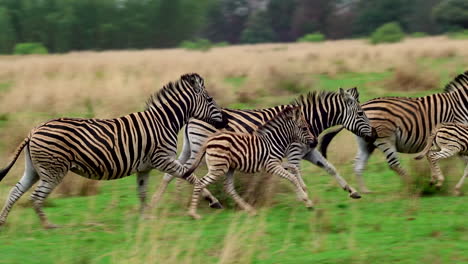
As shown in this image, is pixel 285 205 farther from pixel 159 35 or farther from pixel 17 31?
pixel 159 35

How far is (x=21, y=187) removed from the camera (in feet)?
27.3

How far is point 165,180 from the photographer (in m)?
9.35

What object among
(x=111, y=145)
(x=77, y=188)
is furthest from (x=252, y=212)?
(x=77, y=188)

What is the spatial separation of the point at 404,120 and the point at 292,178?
2.17 metres

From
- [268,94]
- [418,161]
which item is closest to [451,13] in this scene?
[268,94]

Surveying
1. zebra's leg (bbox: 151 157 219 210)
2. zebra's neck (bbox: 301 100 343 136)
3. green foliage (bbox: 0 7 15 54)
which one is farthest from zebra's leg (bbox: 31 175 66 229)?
green foliage (bbox: 0 7 15 54)

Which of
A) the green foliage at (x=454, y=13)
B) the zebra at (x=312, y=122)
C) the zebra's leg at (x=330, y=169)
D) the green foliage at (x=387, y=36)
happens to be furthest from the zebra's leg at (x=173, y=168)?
the green foliage at (x=454, y=13)

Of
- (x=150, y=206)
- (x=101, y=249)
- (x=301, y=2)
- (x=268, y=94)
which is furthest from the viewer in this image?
(x=301, y=2)

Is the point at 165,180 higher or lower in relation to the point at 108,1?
lower

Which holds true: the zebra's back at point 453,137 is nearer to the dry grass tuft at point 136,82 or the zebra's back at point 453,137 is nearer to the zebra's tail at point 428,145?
the zebra's tail at point 428,145

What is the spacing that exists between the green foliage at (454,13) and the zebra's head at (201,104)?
49418mm

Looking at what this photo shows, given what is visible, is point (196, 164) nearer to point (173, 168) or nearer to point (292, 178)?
point (173, 168)

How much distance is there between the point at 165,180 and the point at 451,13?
51.2m

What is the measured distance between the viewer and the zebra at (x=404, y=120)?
33.2 feet
